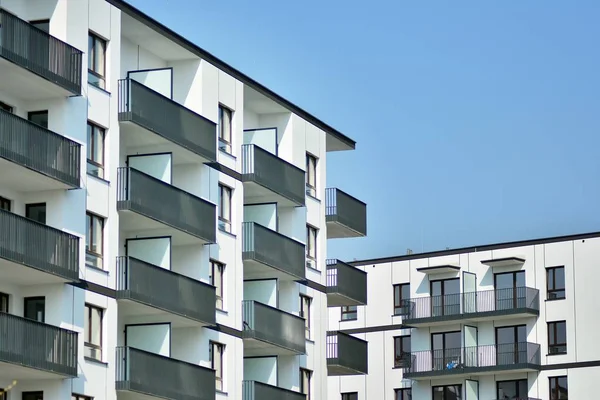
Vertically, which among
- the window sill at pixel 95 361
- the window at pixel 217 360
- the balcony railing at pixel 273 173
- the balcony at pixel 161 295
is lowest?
the window sill at pixel 95 361

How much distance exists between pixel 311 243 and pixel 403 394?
2721 centimetres

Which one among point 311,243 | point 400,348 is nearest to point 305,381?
point 311,243

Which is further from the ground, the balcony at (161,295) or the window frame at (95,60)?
the window frame at (95,60)

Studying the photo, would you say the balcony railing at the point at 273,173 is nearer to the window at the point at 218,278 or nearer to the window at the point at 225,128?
the window at the point at 225,128

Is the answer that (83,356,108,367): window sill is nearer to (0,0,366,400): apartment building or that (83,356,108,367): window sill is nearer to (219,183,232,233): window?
(0,0,366,400): apartment building

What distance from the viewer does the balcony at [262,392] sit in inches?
2319

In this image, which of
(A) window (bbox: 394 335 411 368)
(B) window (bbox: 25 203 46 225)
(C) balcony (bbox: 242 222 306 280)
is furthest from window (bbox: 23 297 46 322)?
(A) window (bbox: 394 335 411 368)

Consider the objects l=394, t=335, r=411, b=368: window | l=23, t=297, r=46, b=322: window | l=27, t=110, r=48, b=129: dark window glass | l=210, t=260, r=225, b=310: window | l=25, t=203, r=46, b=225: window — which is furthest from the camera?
l=394, t=335, r=411, b=368: window

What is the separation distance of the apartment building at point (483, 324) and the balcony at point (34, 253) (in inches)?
1681

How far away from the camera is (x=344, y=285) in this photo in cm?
6862

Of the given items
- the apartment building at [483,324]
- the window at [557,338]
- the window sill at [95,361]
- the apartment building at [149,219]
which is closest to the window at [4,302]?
the apartment building at [149,219]

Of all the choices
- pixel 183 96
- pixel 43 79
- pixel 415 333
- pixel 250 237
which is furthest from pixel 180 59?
pixel 415 333

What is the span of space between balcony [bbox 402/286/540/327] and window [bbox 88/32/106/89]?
40789mm

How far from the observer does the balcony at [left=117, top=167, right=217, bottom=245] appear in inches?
2029
